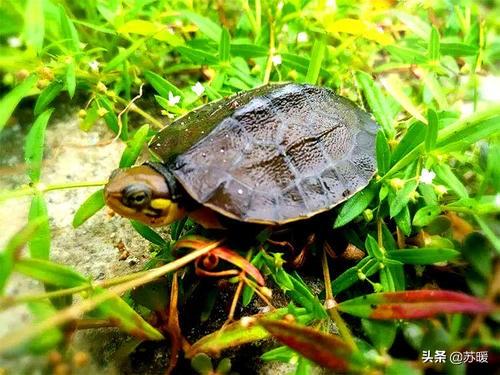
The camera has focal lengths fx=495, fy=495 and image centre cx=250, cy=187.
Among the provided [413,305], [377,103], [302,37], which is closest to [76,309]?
[413,305]

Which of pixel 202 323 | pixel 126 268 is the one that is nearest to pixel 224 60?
pixel 126 268

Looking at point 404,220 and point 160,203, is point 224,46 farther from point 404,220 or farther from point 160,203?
point 404,220

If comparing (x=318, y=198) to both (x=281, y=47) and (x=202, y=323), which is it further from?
(x=281, y=47)

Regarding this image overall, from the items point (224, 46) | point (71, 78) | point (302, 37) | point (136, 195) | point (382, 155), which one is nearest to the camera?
point (136, 195)

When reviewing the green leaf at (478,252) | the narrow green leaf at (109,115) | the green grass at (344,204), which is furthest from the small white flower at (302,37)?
the green leaf at (478,252)

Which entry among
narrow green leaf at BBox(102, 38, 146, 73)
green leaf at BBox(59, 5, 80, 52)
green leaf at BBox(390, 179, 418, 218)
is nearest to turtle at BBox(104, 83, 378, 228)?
green leaf at BBox(390, 179, 418, 218)

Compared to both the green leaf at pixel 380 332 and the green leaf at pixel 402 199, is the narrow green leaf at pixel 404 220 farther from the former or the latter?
the green leaf at pixel 380 332
